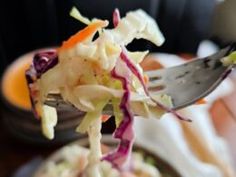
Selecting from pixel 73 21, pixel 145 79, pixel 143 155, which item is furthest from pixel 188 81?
pixel 73 21

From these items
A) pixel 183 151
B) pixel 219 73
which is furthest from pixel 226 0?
pixel 219 73

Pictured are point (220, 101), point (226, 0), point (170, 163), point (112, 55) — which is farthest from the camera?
point (226, 0)

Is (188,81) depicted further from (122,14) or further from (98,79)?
(122,14)

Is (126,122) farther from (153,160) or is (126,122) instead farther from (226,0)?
(226,0)

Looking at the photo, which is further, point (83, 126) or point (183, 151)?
point (183, 151)

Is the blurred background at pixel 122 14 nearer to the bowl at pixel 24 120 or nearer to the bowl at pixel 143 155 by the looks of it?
the bowl at pixel 24 120

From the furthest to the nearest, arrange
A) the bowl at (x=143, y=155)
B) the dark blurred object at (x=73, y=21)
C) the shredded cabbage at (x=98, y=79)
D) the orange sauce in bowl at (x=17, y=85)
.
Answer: the dark blurred object at (x=73, y=21) < the orange sauce in bowl at (x=17, y=85) < the bowl at (x=143, y=155) < the shredded cabbage at (x=98, y=79)

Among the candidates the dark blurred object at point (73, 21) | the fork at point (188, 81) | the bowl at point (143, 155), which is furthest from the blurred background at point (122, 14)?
the fork at point (188, 81)
